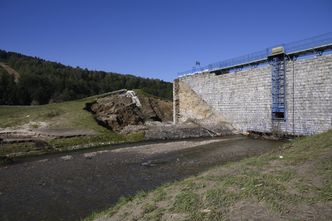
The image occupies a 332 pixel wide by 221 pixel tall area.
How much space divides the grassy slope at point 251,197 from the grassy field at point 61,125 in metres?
20.8

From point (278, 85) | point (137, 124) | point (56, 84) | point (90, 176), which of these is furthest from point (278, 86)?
point (56, 84)

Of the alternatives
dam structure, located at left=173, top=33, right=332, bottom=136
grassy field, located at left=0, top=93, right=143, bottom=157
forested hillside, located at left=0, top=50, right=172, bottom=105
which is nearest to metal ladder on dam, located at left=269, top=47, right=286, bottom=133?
dam structure, located at left=173, top=33, right=332, bottom=136

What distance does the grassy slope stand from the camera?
6570 millimetres

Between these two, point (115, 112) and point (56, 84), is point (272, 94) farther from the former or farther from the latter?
point (56, 84)

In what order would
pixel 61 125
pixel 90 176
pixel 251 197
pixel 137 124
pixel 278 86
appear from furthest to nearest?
pixel 137 124 → pixel 61 125 → pixel 278 86 → pixel 90 176 → pixel 251 197

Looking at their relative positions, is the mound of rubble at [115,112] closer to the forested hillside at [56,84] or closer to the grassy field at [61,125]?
the grassy field at [61,125]

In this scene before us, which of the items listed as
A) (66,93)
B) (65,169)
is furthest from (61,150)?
(66,93)

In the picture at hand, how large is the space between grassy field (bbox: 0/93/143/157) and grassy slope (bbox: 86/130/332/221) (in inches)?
818

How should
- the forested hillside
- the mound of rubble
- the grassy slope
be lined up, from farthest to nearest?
the forested hillside
the mound of rubble
the grassy slope

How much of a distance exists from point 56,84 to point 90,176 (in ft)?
233

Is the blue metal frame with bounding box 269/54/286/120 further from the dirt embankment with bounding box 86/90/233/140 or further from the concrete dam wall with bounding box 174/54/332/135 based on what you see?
the dirt embankment with bounding box 86/90/233/140

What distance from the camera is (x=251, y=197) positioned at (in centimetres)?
755

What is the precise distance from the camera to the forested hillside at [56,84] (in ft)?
222

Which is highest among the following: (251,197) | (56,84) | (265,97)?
(56,84)
